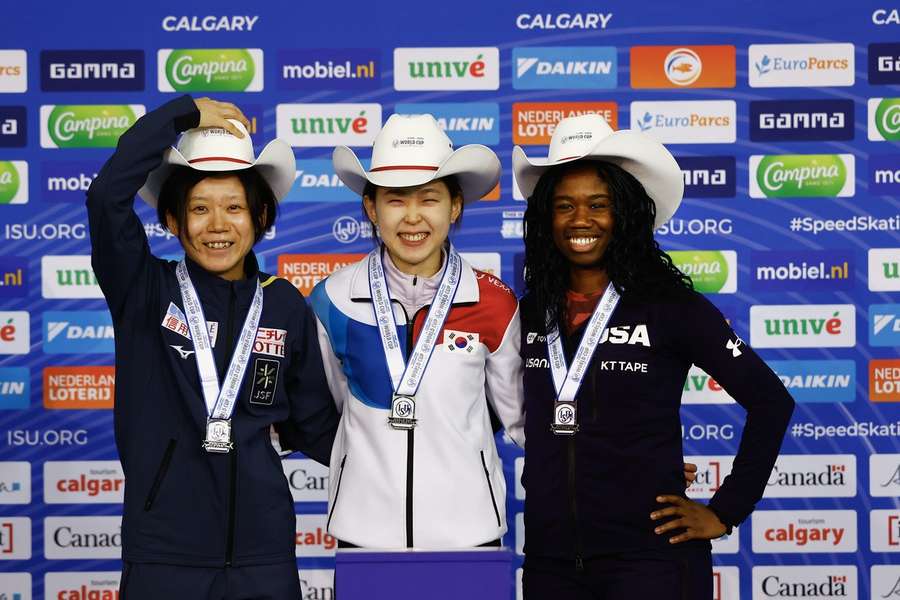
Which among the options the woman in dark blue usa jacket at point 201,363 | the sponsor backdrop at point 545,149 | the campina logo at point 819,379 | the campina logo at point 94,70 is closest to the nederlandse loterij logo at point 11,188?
the sponsor backdrop at point 545,149

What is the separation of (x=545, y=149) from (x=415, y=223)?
1.81 m

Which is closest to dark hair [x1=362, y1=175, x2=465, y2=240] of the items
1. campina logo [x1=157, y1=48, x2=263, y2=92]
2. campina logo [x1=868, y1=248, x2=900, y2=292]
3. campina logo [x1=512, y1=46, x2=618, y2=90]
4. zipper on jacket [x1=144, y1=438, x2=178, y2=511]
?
zipper on jacket [x1=144, y1=438, x2=178, y2=511]

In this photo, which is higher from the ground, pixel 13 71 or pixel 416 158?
pixel 13 71

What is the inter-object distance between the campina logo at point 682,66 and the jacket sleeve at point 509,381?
1952 millimetres

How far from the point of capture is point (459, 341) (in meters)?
2.65

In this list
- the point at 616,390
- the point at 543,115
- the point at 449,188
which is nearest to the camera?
the point at 616,390

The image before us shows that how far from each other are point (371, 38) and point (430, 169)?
1.84 meters

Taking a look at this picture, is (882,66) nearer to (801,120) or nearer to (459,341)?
(801,120)

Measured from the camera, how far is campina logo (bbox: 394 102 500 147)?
4.34 metres

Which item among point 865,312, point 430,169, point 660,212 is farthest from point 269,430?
point 865,312

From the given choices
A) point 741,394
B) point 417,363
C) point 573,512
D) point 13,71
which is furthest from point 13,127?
point 741,394

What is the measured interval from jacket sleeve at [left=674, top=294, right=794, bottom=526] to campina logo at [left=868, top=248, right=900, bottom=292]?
200cm

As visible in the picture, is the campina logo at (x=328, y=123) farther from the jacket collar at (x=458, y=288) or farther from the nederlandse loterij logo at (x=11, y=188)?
the jacket collar at (x=458, y=288)

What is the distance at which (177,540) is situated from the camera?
240cm
